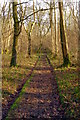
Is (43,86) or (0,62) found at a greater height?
(0,62)

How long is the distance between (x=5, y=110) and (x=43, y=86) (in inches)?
160

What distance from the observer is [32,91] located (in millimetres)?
9758

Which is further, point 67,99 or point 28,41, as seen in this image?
point 28,41

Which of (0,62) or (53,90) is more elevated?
(0,62)

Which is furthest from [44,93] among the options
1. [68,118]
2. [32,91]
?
[68,118]

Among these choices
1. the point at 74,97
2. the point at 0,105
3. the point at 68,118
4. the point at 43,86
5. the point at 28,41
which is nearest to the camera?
the point at 68,118

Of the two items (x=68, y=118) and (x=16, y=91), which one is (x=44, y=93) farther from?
(x=68, y=118)

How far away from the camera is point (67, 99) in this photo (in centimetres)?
791

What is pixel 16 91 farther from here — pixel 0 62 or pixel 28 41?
pixel 28 41

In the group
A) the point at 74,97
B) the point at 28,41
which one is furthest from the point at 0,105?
the point at 28,41

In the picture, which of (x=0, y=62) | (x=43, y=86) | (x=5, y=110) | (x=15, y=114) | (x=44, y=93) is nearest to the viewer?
(x=15, y=114)

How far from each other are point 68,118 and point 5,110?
7.70ft

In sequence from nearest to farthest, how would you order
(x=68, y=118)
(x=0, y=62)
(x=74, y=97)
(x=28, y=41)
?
(x=68, y=118), (x=74, y=97), (x=0, y=62), (x=28, y=41)

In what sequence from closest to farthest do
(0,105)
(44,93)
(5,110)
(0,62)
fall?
(5,110) < (0,105) < (44,93) < (0,62)
